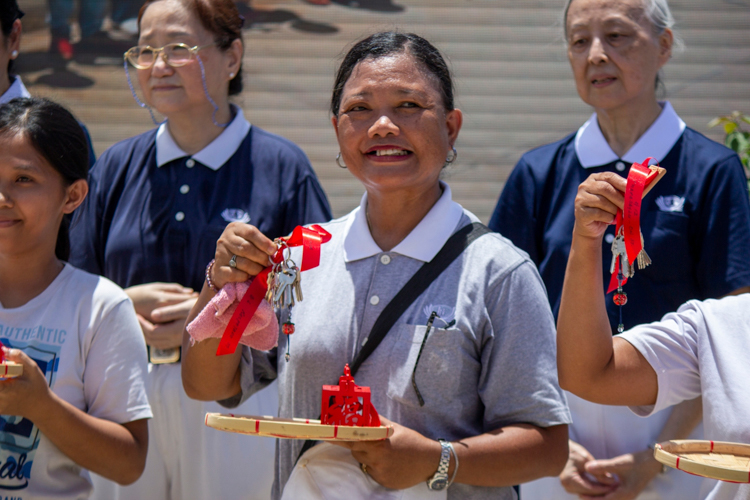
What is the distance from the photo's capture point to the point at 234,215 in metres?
2.96

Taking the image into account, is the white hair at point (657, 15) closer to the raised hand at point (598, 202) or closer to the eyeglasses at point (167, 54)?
the raised hand at point (598, 202)

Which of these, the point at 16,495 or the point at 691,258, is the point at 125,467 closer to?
the point at 16,495

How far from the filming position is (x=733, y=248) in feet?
8.76

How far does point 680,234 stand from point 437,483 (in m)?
1.34

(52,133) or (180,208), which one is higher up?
(52,133)

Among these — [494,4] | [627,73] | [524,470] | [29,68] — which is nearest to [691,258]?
[627,73]

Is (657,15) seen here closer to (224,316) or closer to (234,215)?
(234,215)

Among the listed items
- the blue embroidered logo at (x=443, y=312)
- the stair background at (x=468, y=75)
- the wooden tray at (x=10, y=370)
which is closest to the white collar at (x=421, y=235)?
the blue embroidered logo at (x=443, y=312)

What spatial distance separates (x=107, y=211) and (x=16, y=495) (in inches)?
47.7

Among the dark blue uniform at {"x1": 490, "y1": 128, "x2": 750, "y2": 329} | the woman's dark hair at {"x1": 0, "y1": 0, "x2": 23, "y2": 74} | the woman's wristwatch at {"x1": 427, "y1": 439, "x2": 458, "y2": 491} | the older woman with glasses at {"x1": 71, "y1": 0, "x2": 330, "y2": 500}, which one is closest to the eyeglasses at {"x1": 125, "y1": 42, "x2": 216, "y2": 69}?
the older woman with glasses at {"x1": 71, "y1": 0, "x2": 330, "y2": 500}

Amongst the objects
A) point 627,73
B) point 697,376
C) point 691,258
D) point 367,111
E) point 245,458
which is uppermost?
point 627,73

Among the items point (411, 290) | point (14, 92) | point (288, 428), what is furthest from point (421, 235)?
point (14, 92)

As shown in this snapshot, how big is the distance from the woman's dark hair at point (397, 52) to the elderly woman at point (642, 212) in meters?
0.84

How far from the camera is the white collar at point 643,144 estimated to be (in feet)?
9.57
